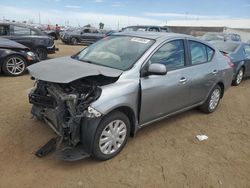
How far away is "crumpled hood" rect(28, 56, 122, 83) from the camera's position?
3379mm

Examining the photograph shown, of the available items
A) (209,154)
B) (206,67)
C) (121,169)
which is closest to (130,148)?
(121,169)

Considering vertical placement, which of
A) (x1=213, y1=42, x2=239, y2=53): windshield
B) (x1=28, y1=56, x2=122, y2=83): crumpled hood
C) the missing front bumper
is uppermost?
(x1=213, y1=42, x2=239, y2=53): windshield

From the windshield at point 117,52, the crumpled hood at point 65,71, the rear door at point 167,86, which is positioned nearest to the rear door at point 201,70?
the rear door at point 167,86

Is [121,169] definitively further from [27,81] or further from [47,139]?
[27,81]

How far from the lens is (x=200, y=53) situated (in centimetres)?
519

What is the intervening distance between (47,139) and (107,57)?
1589 millimetres

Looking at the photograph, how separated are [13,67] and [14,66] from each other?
0.15 ft

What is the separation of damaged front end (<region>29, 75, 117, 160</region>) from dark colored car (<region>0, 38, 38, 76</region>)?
16.7 ft

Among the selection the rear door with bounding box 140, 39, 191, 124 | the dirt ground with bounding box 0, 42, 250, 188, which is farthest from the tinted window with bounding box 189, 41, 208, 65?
the dirt ground with bounding box 0, 42, 250, 188

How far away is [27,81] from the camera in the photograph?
25.5 feet

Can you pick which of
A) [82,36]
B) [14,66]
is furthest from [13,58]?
[82,36]

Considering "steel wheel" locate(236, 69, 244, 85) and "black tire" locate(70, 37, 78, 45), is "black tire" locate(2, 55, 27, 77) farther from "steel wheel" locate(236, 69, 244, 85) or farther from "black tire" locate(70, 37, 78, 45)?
"black tire" locate(70, 37, 78, 45)

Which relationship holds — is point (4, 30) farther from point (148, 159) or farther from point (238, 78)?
point (148, 159)

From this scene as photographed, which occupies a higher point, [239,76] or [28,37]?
[28,37]
